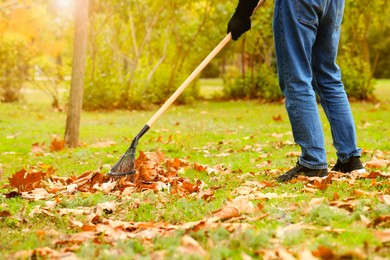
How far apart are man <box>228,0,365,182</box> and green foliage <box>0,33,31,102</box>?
45.4 feet

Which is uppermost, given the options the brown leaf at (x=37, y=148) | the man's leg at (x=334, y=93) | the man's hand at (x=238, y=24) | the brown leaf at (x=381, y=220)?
the man's hand at (x=238, y=24)

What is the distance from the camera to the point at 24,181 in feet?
13.0

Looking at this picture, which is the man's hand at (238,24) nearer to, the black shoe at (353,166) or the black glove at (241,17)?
the black glove at (241,17)

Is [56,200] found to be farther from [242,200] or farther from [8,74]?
[8,74]

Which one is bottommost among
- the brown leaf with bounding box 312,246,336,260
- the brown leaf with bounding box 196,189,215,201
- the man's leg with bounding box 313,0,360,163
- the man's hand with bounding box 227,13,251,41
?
the brown leaf with bounding box 196,189,215,201

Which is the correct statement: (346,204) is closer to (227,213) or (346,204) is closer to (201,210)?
(227,213)

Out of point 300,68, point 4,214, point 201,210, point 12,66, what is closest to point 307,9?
point 300,68

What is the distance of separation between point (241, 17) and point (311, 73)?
26.7 inches

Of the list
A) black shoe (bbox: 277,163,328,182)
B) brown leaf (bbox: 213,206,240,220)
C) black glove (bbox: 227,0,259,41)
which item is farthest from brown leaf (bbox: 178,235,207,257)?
black glove (bbox: 227,0,259,41)

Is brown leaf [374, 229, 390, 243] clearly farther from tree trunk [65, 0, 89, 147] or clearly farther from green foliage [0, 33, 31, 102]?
green foliage [0, 33, 31, 102]

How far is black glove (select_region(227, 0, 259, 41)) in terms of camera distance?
3889mm

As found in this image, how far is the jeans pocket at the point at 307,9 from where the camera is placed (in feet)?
11.7

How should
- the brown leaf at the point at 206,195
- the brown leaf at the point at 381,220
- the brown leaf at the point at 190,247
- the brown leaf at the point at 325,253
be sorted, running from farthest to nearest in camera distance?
the brown leaf at the point at 206,195
the brown leaf at the point at 381,220
the brown leaf at the point at 190,247
the brown leaf at the point at 325,253

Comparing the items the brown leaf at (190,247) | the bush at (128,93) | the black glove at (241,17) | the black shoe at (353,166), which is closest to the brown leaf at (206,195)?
the brown leaf at (190,247)
